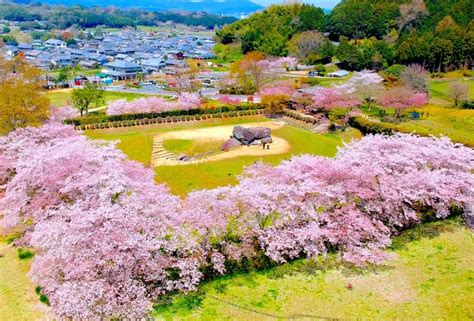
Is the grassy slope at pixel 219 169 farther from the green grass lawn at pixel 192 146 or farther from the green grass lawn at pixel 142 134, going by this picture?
the green grass lawn at pixel 142 134

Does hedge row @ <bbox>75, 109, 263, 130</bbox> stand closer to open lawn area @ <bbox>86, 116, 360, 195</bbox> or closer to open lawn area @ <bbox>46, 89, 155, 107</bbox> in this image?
open lawn area @ <bbox>86, 116, 360, 195</bbox>

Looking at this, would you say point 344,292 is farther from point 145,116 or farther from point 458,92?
point 458,92

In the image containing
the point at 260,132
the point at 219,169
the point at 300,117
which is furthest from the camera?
the point at 300,117

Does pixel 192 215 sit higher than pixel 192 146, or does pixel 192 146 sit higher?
pixel 192 215

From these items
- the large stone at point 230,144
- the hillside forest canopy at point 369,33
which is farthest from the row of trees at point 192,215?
the hillside forest canopy at point 369,33

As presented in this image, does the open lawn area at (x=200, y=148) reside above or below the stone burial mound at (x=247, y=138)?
below

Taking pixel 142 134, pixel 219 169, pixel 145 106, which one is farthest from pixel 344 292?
pixel 145 106

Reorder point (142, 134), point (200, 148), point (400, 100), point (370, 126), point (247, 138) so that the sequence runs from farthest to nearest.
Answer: point (400, 100) < point (142, 134) < point (370, 126) < point (247, 138) < point (200, 148)

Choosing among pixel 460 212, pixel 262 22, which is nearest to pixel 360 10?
pixel 262 22
